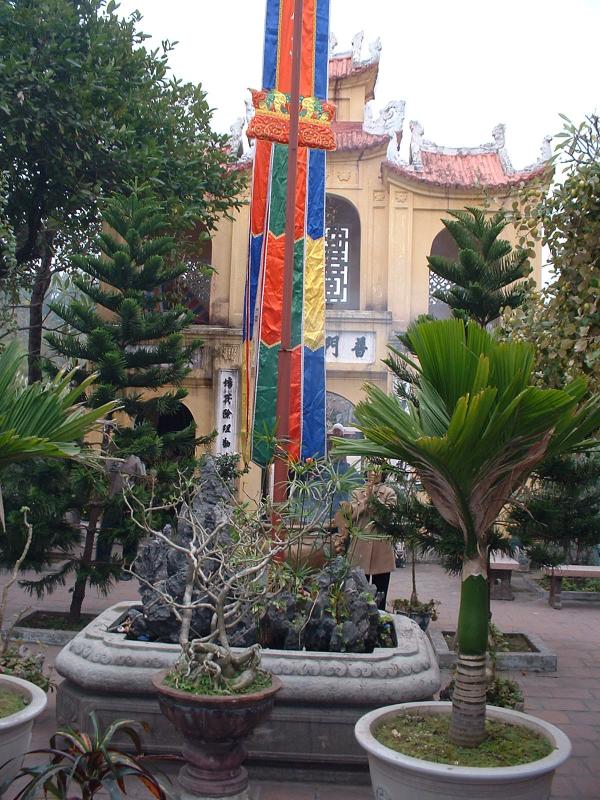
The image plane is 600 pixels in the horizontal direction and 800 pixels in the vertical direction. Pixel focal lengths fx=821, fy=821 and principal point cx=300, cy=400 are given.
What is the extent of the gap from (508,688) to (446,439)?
265 cm

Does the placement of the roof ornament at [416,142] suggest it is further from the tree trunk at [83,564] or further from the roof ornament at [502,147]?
the tree trunk at [83,564]

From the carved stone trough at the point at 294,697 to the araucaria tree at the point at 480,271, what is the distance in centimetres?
412

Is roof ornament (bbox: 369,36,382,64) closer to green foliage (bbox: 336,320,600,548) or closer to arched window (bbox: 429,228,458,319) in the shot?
arched window (bbox: 429,228,458,319)

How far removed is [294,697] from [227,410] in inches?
365

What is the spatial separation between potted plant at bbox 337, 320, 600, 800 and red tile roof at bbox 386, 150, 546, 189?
427 inches

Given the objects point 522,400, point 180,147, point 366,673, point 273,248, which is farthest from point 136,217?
point 522,400

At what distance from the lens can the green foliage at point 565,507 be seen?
6512 mm

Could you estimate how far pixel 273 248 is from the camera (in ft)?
29.3

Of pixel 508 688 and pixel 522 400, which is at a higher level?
pixel 522 400

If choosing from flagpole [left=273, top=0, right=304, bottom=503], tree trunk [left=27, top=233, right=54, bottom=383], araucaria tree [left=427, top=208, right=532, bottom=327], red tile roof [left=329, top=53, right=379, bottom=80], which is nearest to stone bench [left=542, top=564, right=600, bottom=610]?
araucaria tree [left=427, top=208, right=532, bottom=327]

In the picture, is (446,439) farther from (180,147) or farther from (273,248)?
(180,147)

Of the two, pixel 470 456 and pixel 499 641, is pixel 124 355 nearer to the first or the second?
pixel 499 641

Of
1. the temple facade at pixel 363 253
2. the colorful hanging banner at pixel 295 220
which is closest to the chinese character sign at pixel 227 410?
the temple facade at pixel 363 253

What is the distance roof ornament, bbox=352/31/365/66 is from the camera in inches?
591
